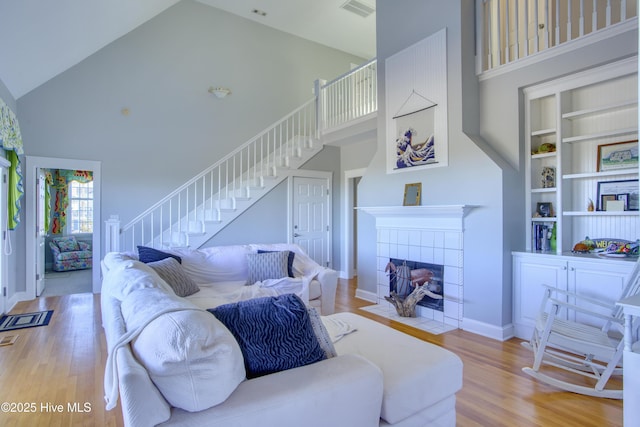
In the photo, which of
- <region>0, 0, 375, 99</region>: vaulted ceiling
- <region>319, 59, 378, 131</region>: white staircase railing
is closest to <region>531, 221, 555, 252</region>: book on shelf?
<region>319, 59, 378, 131</region>: white staircase railing

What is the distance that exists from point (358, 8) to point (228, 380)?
666 centimetres

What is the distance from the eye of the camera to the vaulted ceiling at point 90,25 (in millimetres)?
3486

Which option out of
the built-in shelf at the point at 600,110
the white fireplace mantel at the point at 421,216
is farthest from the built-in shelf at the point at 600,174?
the white fireplace mantel at the point at 421,216

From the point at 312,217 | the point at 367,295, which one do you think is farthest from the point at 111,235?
the point at 367,295

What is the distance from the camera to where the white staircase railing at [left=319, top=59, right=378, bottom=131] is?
225 inches

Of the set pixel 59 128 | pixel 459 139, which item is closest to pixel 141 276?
pixel 459 139

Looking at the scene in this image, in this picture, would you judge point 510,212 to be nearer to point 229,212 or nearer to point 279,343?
point 279,343

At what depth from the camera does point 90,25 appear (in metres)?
4.41

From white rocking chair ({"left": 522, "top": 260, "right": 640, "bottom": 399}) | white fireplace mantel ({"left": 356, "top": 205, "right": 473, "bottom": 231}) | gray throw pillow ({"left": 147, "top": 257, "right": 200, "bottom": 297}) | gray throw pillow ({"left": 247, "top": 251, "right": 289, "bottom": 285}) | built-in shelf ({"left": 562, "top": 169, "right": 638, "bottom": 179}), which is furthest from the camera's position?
gray throw pillow ({"left": 247, "top": 251, "right": 289, "bottom": 285})

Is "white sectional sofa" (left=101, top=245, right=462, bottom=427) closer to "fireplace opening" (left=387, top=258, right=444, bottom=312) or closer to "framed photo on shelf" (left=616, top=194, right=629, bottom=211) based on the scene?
"fireplace opening" (left=387, top=258, right=444, bottom=312)

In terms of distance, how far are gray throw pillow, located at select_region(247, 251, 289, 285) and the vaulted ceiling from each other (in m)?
3.16

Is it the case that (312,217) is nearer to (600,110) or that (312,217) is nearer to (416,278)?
(416,278)

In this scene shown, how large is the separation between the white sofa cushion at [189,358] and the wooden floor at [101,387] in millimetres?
1397

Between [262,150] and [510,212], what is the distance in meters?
4.32
